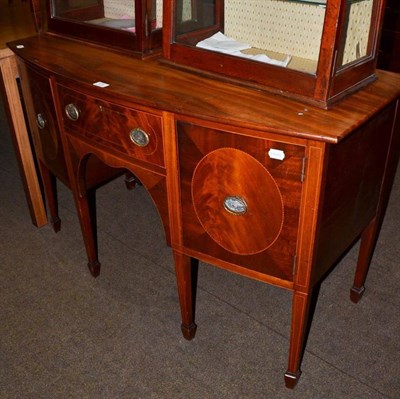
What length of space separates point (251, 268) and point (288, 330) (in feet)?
1.52

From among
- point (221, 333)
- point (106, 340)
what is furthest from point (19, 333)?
point (221, 333)

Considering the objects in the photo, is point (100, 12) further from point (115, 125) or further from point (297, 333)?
point (297, 333)

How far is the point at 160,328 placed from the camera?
167cm

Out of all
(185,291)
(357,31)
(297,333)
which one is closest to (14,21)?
(185,291)

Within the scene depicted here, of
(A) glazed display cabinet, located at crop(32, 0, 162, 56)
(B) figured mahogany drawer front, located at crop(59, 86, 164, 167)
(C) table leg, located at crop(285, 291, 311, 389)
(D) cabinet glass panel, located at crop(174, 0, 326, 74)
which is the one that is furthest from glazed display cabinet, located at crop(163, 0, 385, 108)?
(C) table leg, located at crop(285, 291, 311, 389)

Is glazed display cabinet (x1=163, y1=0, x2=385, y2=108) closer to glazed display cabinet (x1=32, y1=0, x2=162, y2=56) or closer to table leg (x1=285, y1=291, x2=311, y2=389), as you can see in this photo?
glazed display cabinet (x1=32, y1=0, x2=162, y2=56)

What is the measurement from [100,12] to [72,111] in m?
0.40

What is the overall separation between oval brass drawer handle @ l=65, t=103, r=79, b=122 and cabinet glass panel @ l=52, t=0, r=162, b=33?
0.95ft

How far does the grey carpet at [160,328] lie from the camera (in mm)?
1475

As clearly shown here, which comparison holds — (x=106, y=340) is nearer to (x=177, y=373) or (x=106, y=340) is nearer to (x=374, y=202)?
(x=177, y=373)

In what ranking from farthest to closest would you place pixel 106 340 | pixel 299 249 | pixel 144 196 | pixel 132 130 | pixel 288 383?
pixel 144 196 < pixel 106 340 < pixel 288 383 < pixel 132 130 < pixel 299 249

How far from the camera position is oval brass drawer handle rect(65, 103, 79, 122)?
1.42 meters

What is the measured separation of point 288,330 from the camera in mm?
1652

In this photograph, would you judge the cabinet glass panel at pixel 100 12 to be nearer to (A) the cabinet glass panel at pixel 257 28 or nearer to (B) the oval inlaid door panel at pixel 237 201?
(A) the cabinet glass panel at pixel 257 28
